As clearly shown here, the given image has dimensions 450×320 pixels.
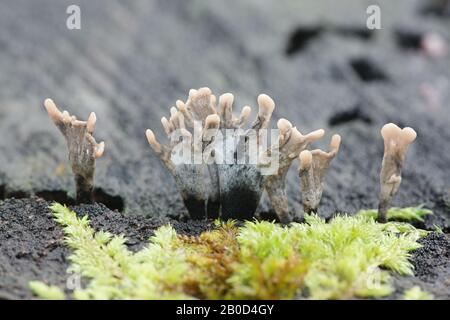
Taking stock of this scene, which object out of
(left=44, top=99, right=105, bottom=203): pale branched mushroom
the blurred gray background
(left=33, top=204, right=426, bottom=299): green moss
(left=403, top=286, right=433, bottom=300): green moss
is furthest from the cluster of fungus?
(left=403, top=286, right=433, bottom=300): green moss

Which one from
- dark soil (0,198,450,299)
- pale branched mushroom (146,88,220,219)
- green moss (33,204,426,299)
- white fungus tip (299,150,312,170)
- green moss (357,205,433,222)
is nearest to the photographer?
green moss (33,204,426,299)

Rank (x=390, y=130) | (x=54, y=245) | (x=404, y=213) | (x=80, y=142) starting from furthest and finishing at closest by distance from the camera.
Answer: (x=404, y=213) → (x=80, y=142) → (x=390, y=130) → (x=54, y=245)

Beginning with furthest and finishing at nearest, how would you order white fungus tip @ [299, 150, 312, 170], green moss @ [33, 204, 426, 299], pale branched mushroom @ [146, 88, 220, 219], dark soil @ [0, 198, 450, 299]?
pale branched mushroom @ [146, 88, 220, 219], white fungus tip @ [299, 150, 312, 170], dark soil @ [0, 198, 450, 299], green moss @ [33, 204, 426, 299]

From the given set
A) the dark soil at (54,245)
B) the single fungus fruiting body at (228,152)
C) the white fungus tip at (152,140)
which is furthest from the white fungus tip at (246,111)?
the dark soil at (54,245)

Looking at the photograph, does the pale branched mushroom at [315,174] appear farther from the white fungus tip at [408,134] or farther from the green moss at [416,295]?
the green moss at [416,295]

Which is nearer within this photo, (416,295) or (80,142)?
(416,295)

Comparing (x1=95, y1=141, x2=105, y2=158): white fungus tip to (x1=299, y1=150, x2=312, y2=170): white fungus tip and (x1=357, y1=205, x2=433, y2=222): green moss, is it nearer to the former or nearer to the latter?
(x1=299, y1=150, x2=312, y2=170): white fungus tip

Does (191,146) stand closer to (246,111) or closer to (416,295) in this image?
(246,111)

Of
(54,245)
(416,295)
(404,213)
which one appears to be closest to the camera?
(416,295)

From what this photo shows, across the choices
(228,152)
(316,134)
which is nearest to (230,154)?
(228,152)
